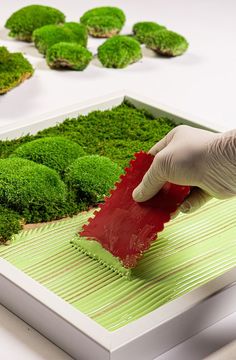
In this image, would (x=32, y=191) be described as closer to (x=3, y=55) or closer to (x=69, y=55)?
(x=3, y=55)

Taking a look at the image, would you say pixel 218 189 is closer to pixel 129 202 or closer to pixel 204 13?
pixel 129 202

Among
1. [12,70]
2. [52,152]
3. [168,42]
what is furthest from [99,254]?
[168,42]

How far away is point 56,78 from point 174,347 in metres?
2.42

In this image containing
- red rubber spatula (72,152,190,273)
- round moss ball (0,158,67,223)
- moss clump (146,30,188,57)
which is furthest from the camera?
moss clump (146,30,188,57)

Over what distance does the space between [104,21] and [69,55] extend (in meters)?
0.61

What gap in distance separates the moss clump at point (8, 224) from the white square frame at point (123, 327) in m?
0.25

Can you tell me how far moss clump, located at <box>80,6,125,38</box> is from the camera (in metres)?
5.44

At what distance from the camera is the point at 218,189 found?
2848 mm

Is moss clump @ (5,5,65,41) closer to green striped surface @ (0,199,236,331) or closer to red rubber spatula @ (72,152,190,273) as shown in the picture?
green striped surface @ (0,199,236,331)

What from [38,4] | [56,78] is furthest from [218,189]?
[38,4]

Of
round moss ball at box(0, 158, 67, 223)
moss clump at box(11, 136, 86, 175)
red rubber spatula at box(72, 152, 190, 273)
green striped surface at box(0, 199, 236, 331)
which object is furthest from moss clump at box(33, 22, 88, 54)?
red rubber spatula at box(72, 152, 190, 273)

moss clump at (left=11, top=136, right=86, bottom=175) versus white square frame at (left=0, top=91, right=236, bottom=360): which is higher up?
white square frame at (left=0, top=91, right=236, bottom=360)

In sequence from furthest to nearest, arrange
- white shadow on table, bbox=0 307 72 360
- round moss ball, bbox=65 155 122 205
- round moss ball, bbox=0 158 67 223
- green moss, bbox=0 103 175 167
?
1. green moss, bbox=0 103 175 167
2. round moss ball, bbox=65 155 122 205
3. round moss ball, bbox=0 158 67 223
4. white shadow on table, bbox=0 307 72 360

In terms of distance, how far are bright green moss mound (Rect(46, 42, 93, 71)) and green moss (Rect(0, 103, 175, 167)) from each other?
75cm
